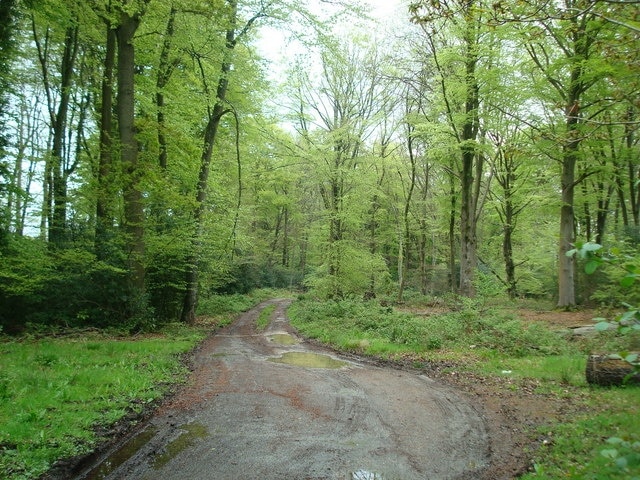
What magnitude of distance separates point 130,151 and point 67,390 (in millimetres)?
9143

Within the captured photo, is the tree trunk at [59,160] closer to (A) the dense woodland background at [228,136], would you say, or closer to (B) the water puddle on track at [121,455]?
(A) the dense woodland background at [228,136]

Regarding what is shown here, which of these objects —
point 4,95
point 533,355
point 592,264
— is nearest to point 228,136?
point 4,95

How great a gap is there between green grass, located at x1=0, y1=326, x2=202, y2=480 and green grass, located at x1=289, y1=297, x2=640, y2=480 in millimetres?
5252

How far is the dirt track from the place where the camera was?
4605mm

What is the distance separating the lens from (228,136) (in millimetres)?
21016

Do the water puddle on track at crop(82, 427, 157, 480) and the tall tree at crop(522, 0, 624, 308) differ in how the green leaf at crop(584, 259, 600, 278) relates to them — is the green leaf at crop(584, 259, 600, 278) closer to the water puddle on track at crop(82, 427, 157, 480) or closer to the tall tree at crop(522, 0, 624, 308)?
A: the water puddle on track at crop(82, 427, 157, 480)

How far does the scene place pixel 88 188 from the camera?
45.4 ft

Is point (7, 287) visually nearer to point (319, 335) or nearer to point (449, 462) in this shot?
point (319, 335)

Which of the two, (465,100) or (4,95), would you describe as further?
(465,100)

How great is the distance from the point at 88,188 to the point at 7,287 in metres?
4.14

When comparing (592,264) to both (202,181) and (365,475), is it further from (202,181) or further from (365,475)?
(202,181)

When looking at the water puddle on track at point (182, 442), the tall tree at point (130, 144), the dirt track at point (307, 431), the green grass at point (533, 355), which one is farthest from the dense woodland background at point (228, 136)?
the water puddle on track at point (182, 442)

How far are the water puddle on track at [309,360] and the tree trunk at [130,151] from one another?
19.7 feet

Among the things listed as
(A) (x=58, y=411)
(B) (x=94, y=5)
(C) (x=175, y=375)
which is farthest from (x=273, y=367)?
(B) (x=94, y=5)
